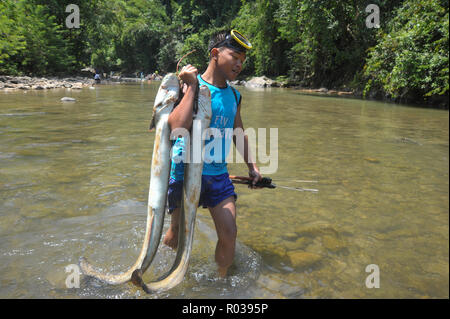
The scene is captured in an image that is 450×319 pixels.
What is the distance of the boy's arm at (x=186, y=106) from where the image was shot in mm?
2064

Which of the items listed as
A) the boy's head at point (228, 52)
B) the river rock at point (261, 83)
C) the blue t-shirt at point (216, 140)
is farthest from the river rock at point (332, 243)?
the river rock at point (261, 83)

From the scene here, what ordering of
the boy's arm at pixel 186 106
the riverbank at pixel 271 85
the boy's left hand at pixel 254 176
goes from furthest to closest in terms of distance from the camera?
the riverbank at pixel 271 85 → the boy's left hand at pixel 254 176 → the boy's arm at pixel 186 106

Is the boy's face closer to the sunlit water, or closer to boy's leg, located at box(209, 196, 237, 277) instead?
boy's leg, located at box(209, 196, 237, 277)

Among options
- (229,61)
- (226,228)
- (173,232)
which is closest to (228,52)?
(229,61)

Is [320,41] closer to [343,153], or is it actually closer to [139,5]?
[343,153]

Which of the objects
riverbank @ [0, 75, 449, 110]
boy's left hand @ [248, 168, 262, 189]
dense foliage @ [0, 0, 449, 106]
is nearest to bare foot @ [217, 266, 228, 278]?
boy's left hand @ [248, 168, 262, 189]

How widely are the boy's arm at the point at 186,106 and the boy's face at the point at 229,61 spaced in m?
0.32

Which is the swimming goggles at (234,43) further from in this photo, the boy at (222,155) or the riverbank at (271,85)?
the riverbank at (271,85)

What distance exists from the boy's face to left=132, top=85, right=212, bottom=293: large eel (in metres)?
0.30

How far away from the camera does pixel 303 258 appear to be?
2.69 meters

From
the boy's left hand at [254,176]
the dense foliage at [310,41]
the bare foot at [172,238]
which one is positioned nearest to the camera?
the boy's left hand at [254,176]

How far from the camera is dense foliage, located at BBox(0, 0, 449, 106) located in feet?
38.3

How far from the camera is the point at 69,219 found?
3.29 metres
